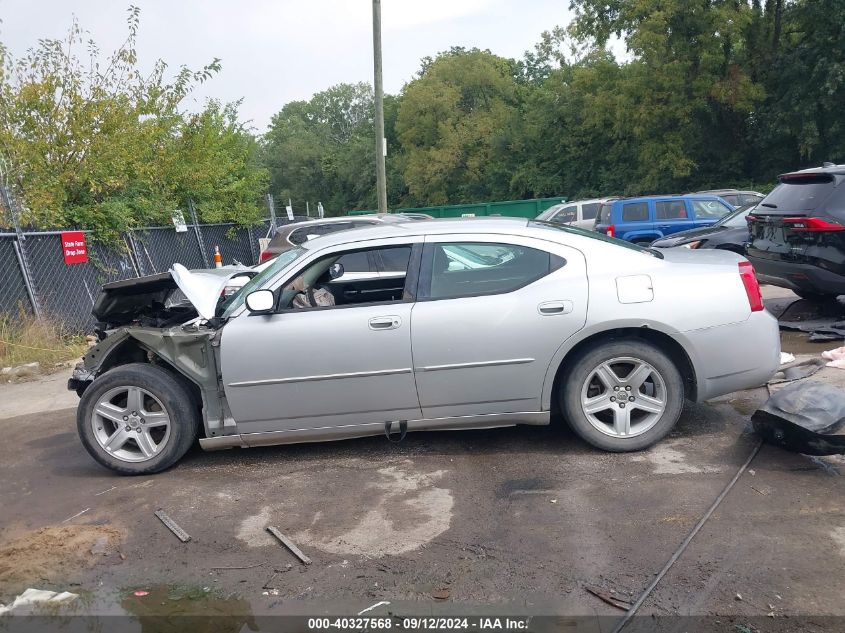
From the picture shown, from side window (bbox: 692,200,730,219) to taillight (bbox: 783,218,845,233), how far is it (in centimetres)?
919

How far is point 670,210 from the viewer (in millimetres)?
16797

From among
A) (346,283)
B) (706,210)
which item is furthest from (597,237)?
(706,210)

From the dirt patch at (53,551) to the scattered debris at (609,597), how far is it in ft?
8.68

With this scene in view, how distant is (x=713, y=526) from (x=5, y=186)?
422 inches

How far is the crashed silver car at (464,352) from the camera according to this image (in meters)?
4.92

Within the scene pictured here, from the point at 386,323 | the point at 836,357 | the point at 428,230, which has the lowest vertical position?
the point at 836,357

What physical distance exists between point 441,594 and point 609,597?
0.75 metres

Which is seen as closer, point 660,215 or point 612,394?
point 612,394

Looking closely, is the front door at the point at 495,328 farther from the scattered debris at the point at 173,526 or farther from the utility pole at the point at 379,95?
Answer: the utility pole at the point at 379,95

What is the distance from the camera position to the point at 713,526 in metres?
3.95

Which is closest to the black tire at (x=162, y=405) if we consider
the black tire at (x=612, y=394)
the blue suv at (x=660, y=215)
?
the black tire at (x=612, y=394)

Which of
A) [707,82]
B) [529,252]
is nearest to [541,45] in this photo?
[707,82]

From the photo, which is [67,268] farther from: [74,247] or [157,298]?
[157,298]

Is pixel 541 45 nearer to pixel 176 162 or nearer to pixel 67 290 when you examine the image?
pixel 176 162
